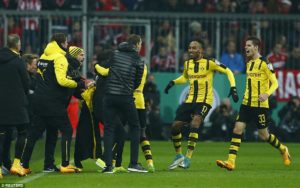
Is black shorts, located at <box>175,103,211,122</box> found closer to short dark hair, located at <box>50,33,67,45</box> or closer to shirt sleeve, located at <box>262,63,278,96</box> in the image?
shirt sleeve, located at <box>262,63,278,96</box>

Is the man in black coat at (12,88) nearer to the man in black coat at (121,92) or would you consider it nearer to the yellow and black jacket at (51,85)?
the yellow and black jacket at (51,85)

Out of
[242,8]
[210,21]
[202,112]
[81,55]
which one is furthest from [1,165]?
[242,8]

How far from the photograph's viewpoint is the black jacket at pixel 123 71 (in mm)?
16031

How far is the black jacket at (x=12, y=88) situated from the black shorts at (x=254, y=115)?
386 cm

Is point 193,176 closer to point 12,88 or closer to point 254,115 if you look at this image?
point 254,115

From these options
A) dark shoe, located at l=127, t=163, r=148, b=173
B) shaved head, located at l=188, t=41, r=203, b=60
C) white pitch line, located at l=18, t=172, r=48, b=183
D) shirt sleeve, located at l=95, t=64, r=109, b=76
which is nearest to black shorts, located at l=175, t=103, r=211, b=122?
shaved head, located at l=188, t=41, r=203, b=60

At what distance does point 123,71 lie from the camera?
16.1 metres

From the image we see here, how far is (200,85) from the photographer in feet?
58.9

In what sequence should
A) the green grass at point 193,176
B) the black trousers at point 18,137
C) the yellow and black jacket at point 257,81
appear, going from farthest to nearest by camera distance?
the yellow and black jacket at point 257,81
the black trousers at point 18,137
the green grass at point 193,176

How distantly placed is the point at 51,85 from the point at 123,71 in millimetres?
1220

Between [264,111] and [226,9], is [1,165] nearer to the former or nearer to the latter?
[264,111]

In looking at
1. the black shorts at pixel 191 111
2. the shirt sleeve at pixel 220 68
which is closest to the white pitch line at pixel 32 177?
the black shorts at pixel 191 111

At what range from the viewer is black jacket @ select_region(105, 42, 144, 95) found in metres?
16.0

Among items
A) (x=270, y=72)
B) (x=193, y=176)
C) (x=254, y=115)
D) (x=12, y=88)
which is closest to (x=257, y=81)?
(x=270, y=72)
